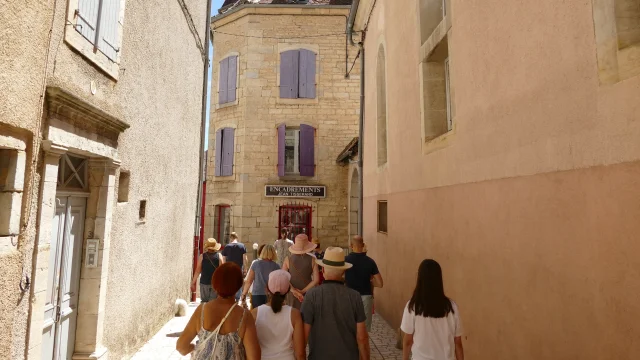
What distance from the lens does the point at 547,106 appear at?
2666 mm

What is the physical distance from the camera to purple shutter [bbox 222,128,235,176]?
551 inches

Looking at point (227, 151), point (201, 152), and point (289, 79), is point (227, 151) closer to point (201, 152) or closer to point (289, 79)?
point (289, 79)

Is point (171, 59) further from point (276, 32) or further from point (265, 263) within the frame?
point (276, 32)

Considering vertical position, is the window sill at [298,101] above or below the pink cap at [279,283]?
above

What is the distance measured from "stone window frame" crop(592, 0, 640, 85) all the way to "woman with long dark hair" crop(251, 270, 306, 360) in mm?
2425

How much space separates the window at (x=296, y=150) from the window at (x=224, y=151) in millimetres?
1879

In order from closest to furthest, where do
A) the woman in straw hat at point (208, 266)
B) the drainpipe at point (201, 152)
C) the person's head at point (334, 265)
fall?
the person's head at point (334, 265), the woman in straw hat at point (208, 266), the drainpipe at point (201, 152)

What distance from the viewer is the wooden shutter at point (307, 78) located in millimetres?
13844

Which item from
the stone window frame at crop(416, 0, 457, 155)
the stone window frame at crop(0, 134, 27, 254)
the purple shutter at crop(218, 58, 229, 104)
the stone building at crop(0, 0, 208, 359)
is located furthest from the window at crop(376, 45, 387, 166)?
the purple shutter at crop(218, 58, 229, 104)

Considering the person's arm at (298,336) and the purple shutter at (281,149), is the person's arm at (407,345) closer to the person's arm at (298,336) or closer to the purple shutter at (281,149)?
the person's arm at (298,336)

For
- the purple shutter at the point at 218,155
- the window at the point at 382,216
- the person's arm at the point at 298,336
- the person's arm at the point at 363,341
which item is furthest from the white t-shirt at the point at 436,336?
the purple shutter at the point at 218,155

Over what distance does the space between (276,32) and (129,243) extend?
11.1 meters

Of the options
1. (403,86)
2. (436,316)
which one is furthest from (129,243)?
(403,86)

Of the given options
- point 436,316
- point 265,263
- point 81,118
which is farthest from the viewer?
point 265,263
